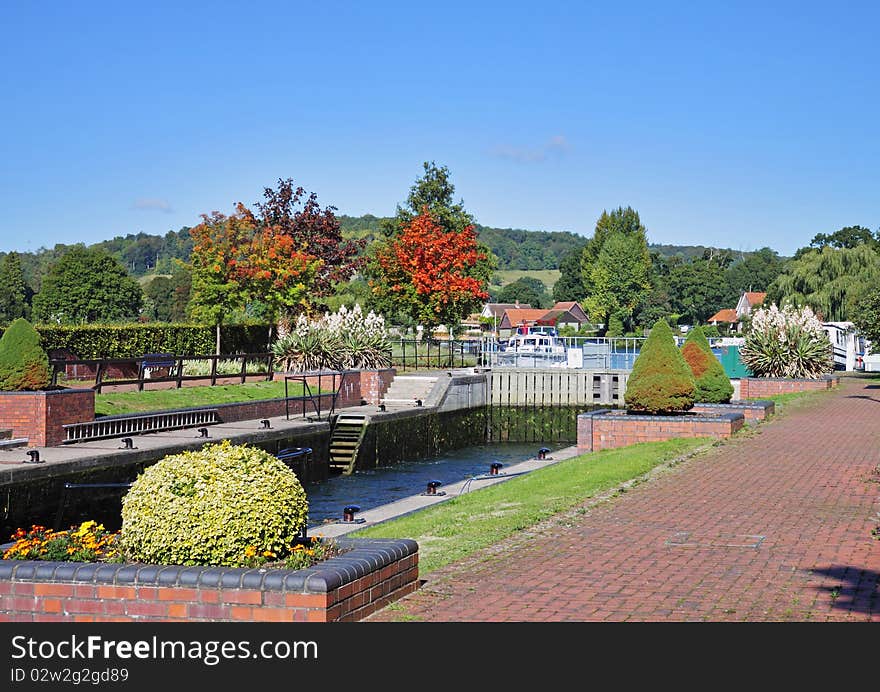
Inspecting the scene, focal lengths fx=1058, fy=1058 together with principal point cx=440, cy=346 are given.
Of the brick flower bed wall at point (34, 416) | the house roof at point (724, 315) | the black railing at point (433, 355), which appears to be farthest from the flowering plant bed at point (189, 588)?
the house roof at point (724, 315)

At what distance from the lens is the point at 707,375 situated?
2567cm

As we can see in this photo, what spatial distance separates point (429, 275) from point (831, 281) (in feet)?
76.1

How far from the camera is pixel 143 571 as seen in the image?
6.88m

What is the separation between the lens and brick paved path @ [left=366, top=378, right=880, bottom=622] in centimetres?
735

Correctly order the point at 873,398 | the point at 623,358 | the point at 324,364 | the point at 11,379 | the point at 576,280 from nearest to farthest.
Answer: the point at 11,379 < the point at 873,398 < the point at 324,364 < the point at 623,358 < the point at 576,280

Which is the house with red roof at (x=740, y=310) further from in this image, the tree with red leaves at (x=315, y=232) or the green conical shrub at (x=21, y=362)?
the green conical shrub at (x=21, y=362)

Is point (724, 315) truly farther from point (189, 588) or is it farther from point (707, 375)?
point (189, 588)

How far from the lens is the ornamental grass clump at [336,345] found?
36906 mm

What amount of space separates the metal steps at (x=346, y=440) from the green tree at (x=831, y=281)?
34.1 m

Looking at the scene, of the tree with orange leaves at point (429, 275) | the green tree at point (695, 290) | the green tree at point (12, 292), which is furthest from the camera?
the green tree at point (695, 290)

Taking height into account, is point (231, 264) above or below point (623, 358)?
above
